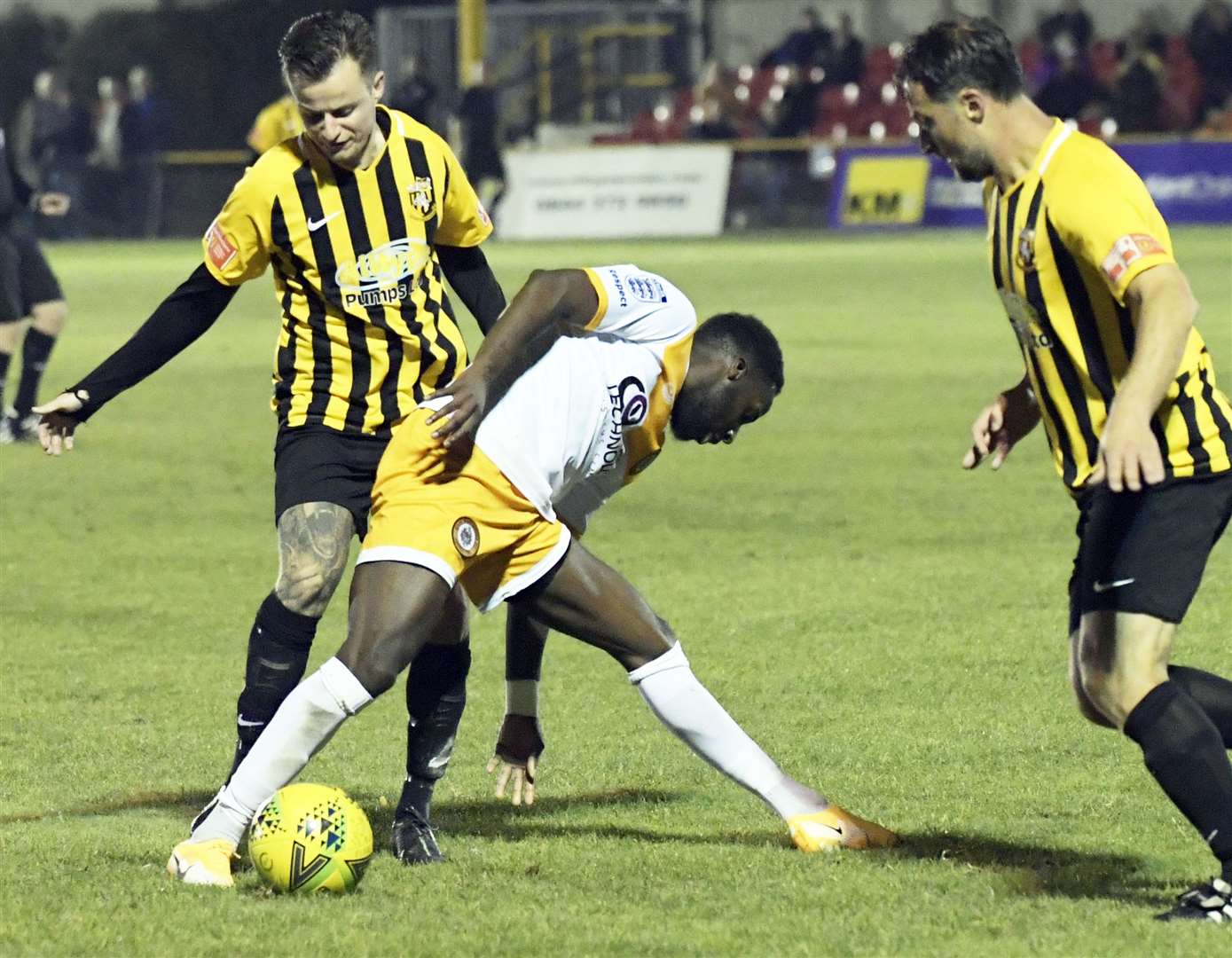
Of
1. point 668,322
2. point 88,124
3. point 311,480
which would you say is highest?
point 668,322

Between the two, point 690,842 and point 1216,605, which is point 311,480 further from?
point 1216,605

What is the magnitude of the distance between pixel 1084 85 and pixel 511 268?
969 cm

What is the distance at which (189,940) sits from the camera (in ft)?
14.9

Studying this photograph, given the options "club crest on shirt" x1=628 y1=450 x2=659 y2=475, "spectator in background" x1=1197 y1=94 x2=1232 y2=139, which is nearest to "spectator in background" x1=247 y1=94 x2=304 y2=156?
"spectator in background" x1=1197 y1=94 x2=1232 y2=139

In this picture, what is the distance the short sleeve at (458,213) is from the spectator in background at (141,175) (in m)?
31.5

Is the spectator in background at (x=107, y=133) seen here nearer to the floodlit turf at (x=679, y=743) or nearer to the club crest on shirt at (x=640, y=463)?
the floodlit turf at (x=679, y=743)

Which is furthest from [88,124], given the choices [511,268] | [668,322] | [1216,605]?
[668,322]

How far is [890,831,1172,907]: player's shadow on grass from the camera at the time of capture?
4871 mm

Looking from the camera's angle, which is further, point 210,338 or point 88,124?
point 88,124

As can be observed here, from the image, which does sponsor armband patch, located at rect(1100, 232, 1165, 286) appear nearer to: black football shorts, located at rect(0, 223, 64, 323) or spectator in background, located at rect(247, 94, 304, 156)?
black football shorts, located at rect(0, 223, 64, 323)

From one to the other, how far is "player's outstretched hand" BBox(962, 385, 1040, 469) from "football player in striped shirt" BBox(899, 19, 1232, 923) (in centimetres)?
44

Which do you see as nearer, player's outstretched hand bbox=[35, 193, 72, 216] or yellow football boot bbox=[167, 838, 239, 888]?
yellow football boot bbox=[167, 838, 239, 888]

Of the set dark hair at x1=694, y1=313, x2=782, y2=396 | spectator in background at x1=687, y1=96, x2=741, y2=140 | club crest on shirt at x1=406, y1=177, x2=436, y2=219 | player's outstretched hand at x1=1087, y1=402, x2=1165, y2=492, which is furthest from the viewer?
spectator in background at x1=687, y1=96, x2=741, y2=140

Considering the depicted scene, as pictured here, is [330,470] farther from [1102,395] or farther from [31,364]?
[31,364]
